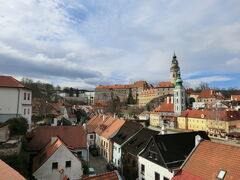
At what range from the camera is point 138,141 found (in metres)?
24.1

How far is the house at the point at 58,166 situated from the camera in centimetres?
1673

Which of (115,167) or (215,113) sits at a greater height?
(215,113)

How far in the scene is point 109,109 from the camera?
112312mm

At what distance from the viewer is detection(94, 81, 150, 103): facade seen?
14514 centimetres

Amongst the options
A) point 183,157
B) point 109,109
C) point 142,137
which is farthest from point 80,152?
point 109,109

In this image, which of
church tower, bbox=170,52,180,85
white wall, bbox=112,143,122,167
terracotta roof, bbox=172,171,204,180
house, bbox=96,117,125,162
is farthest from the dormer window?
church tower, bbox=170,52,180,85

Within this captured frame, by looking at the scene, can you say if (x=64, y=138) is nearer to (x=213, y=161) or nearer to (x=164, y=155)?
(x=164, y=155)

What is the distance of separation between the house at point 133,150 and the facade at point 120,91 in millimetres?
115597

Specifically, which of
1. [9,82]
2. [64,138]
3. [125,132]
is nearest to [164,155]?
[125,132]

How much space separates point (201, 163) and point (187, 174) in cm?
157

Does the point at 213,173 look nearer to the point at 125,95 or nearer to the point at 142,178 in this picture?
the point at 142,178

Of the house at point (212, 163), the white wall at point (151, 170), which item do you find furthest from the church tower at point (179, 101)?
the house at point (212, 163)

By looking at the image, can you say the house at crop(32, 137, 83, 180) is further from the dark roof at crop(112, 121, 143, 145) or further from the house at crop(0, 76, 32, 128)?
the dark roof at crop(112, 121, 143, 145)

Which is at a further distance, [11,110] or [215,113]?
[215,113]
